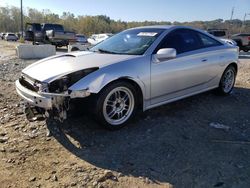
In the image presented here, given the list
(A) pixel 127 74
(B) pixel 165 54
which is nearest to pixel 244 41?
(B) pixel 165 54

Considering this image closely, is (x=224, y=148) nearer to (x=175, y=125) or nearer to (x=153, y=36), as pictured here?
(x=175, y=125)

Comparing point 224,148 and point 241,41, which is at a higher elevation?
point 241,41

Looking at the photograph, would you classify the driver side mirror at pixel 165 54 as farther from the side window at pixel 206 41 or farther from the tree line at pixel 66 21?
the tree line at pixel 66 21

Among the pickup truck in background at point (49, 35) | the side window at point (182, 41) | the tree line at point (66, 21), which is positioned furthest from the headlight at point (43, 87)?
the tree line at point (66, 21)

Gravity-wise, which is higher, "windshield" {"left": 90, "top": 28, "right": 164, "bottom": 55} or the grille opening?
"windshield" {"left": 90, "top": 28, "right": 164, "bottom": 55}

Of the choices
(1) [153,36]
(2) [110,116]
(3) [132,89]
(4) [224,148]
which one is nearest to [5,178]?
(2) [110,116]

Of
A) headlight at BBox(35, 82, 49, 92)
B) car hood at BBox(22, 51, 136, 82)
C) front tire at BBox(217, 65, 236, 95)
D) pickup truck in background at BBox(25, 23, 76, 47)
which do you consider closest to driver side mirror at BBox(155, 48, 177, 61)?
car hood at BBox(22, 51, 136, 82)

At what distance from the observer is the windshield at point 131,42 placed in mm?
4637

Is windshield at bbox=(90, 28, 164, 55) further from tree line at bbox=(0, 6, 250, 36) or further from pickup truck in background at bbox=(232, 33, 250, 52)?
tree line at bbox=(0, 6, 250, 36)

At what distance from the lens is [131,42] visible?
4930 millimetres

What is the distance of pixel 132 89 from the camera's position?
165 inches

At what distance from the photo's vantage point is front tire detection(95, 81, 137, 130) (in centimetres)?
388

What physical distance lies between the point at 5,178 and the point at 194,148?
2275 mm

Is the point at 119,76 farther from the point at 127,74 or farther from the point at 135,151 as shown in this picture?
the point at 135,151
